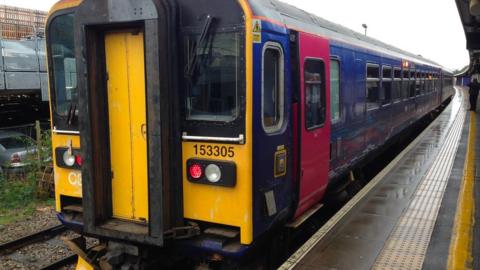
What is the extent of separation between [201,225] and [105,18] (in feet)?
6.61

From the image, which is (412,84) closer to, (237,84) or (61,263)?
(237,84)

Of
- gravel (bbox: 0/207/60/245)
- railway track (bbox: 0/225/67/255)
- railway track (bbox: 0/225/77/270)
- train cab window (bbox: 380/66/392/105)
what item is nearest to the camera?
railway track (bbox: 0/225/77/270)

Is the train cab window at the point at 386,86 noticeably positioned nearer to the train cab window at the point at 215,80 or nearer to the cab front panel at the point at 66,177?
the train cab window at the point at 215,80

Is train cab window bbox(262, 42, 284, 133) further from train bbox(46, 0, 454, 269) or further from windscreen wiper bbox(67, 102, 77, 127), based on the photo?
windscreen wiper bbox(67, 102, 77, 127)

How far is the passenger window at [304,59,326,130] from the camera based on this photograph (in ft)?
15.5

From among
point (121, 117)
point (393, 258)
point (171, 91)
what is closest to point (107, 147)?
point (121, 117)

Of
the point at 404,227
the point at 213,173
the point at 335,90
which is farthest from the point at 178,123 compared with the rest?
the point at 404,227

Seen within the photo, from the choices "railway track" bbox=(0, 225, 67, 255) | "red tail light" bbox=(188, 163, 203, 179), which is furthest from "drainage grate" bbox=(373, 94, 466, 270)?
"railway track" bbox=(0, 225, 67, 255)

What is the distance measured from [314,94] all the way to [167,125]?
6.22ft

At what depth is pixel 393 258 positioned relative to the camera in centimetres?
444

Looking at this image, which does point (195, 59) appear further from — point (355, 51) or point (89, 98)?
point (355, 51)

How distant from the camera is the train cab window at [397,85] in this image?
9797mm

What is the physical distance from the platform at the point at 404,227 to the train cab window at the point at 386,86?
4.45 feet

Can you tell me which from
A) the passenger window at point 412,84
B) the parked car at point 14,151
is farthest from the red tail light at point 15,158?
the passenger window at point 412,84
